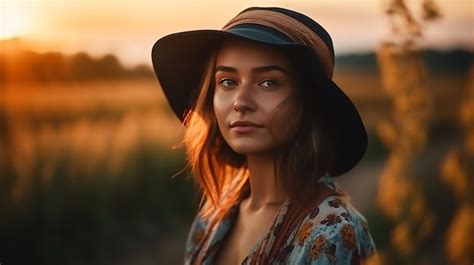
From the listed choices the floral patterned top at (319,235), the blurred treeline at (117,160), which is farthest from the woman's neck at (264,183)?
the blurred treeline at (117,160)

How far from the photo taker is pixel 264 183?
261 centimetres

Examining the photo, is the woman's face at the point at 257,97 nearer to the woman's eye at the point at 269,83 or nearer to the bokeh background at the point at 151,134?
the woman's eye at the point at 269,83

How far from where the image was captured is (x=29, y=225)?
345 centimetres

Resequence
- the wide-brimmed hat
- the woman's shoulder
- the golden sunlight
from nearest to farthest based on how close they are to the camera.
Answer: the woman's shoulder → the wide-brimmed hat → the golden sunlight

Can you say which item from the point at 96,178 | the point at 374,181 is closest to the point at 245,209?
the point at 96,178

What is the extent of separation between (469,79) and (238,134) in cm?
205

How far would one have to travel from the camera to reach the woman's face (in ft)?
7.92

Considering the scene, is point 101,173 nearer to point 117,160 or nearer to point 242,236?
point 117,160

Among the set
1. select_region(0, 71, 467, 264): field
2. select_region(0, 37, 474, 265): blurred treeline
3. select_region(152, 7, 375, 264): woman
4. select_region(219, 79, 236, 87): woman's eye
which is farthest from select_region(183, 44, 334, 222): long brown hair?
select_region(0, 37, 474, 265): blurred treeline

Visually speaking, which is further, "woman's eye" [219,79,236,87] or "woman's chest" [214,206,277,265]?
"woman's chest" [214,206,277,265]

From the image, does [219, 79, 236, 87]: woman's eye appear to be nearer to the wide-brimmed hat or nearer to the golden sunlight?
the wide-brimmed hat

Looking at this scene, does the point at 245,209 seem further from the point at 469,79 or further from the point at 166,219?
the point at 469,79

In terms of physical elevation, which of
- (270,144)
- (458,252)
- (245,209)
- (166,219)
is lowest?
(458,252)

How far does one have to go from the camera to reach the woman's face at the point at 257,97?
241 centimetres
